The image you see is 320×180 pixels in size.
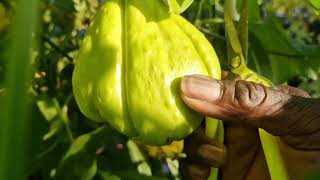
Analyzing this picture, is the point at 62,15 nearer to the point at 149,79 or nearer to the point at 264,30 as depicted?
the point at 264,30

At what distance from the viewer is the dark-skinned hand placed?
85 centimetres

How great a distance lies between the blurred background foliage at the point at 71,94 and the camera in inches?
52.4

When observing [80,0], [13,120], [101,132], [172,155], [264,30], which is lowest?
[172,155]

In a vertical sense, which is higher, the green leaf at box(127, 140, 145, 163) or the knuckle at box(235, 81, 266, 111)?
the knuckle at box(235, 81, 266, 111)

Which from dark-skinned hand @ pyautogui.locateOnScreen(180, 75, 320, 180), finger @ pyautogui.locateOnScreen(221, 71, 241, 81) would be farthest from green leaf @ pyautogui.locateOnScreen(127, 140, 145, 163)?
finger @ pyautogui.locateOnScreen(221, 71, 241, 81)

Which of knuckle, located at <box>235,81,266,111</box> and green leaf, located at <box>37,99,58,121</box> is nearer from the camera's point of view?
knuckle, located at <box>235,81,266,111</box>

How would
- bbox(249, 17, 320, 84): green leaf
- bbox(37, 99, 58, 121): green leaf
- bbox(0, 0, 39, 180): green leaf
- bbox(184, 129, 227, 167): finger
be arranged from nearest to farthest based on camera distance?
1. bbox(0, 0, 39, 180): green leaf
2. bbox(184, 129, 227, 167): finger
3. bbox(37, 99, 58, 121): green leaf
4. bbox(249, 17, 320, 84): green leaf

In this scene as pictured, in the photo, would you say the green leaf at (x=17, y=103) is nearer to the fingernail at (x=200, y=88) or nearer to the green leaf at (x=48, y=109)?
the fingernail at (x=200, y=88)

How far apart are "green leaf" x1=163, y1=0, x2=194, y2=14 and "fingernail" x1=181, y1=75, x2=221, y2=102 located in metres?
0.09

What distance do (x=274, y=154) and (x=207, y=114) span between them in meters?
0.11

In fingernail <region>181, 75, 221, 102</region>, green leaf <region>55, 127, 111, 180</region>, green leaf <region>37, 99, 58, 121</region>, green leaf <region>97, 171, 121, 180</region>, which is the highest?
fingernail <region>181, 75, 221, 102</region>

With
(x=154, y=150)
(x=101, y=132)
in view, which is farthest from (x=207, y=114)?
(x=154, y=150)

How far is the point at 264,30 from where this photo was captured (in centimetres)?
153

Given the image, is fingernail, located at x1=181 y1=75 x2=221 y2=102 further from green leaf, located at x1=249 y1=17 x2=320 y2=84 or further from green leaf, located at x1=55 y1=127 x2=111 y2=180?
green leaf, located at x1=249 y1=17 x2=320 y2=84
